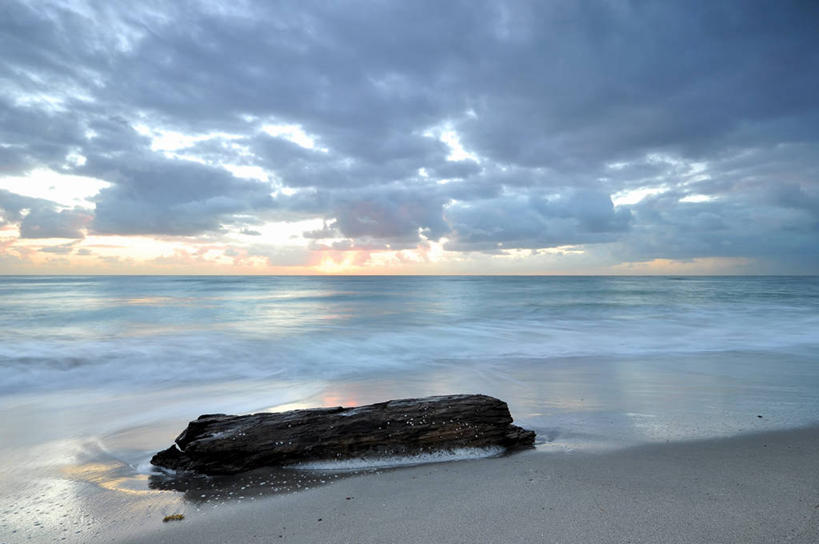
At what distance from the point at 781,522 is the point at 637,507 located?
785mm

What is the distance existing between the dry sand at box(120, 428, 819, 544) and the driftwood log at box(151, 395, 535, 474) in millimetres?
276

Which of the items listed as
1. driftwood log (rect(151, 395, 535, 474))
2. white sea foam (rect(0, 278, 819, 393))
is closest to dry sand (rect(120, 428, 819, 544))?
driftwood log (rect(151, 395, 535, 474))

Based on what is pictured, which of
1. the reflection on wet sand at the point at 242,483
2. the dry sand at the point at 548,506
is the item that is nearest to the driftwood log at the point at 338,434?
the reflection on wet sand at the point at 242,483

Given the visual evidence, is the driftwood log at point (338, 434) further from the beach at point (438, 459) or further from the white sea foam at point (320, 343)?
the white sea foam at point (320, 343)

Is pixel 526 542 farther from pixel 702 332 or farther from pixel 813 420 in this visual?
pixel 702 332

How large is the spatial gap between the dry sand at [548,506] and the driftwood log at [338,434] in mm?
276

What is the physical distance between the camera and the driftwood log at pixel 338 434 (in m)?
3.75

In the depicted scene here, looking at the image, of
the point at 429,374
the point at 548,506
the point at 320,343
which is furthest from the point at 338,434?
the point at 320,343

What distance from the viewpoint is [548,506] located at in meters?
2.99

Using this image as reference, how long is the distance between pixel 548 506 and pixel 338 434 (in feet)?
5.97

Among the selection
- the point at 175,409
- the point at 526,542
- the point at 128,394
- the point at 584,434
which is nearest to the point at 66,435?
the point at 175,409

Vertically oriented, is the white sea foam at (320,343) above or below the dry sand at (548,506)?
below

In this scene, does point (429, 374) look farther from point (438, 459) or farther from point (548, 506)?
point (548, 506)

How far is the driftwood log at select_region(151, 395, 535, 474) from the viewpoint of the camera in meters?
3.75
